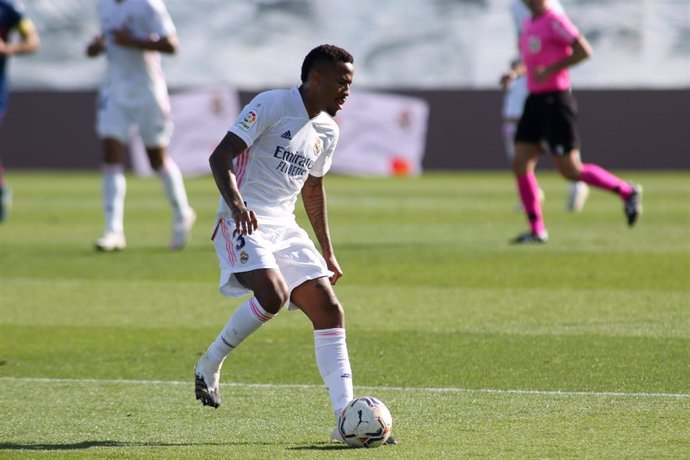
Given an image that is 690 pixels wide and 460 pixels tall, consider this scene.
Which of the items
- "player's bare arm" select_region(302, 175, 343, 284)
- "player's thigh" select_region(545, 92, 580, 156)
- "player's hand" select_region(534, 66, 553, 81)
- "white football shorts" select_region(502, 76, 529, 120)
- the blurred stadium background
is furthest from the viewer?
the blurred stadium background

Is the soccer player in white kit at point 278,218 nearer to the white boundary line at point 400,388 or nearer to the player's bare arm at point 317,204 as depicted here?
the player's bare arm at point 317,204

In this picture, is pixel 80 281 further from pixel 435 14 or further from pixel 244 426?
pixel 435 14

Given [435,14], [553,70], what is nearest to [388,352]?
[553,70]

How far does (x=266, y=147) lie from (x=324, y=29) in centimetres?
2778

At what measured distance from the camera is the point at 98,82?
107 feet

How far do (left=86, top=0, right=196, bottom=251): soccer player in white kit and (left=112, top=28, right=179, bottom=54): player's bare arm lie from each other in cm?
5

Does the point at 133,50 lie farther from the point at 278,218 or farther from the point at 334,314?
the point at 334,314

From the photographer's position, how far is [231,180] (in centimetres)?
562

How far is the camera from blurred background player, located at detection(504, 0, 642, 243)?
12.2 metres

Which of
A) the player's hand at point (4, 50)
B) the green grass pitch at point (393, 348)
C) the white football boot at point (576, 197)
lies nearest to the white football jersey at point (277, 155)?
the green grass pitch at point (393, 348)

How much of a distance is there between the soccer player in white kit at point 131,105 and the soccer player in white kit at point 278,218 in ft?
20.7

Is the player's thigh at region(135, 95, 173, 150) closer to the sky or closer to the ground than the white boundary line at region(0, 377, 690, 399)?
closer to the ground

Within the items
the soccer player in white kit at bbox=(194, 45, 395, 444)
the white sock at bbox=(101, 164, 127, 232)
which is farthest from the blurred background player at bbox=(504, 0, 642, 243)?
the soccer player in white kit at bbox=(194, 45, 395, 444)

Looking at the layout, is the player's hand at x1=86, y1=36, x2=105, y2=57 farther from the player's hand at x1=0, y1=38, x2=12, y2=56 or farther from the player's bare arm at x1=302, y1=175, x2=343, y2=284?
the player's bare arm at x1=302, y1=175, x2=343, y2=284
